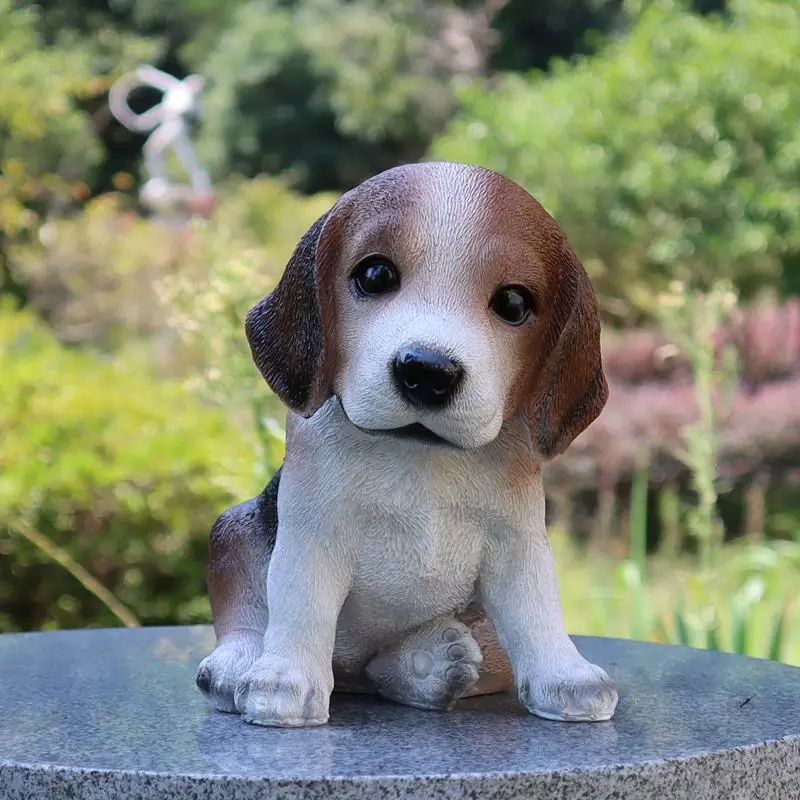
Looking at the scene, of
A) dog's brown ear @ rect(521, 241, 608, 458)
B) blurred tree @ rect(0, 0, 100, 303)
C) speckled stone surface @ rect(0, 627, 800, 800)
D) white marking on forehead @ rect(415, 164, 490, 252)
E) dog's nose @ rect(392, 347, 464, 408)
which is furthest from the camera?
blurred tree @ rect(0, 0, 100, 303)

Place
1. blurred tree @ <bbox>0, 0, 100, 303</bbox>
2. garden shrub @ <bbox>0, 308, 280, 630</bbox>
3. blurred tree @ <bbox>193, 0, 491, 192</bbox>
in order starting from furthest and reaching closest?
blurred tree @ <bbox>193, 0, 491, 192</bbox>
blurred tree @ <bbox>0, 0, 100, 303</bbox>
garden shrub @ <bbox>0, 308, 280, 630</bbox>

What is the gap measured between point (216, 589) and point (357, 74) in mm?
19017

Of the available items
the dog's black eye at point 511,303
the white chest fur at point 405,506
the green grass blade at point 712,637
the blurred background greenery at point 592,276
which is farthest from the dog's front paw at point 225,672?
the green grass blade at point 712,637

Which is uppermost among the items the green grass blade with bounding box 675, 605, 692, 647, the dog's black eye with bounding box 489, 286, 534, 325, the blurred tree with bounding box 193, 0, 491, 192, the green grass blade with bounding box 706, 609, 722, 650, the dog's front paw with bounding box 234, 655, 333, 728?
the dog's black eye with bounding box 489, 286, 534, 325

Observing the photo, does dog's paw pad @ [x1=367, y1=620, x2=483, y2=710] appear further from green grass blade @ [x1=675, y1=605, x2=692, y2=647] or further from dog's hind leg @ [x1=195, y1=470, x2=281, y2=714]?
green grass blade @ [x1=675, y1=605, x2=692, y2=647]

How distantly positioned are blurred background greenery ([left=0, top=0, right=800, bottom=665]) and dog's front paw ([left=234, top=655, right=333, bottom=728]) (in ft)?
5.00

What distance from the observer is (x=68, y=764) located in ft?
5.08

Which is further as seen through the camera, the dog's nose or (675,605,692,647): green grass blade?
(675,605,692,647): green grass blade

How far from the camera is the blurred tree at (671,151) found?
387 inches

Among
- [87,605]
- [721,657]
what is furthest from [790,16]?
[721,657]

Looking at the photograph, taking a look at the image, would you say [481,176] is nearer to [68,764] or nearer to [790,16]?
[68,764]

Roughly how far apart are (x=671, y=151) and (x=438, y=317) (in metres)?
8.86

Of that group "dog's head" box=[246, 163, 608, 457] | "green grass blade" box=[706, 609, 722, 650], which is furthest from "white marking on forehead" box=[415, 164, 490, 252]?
"green grass blade" box=[706, 609, 722, 650]

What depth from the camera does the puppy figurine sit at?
70.2 inches
